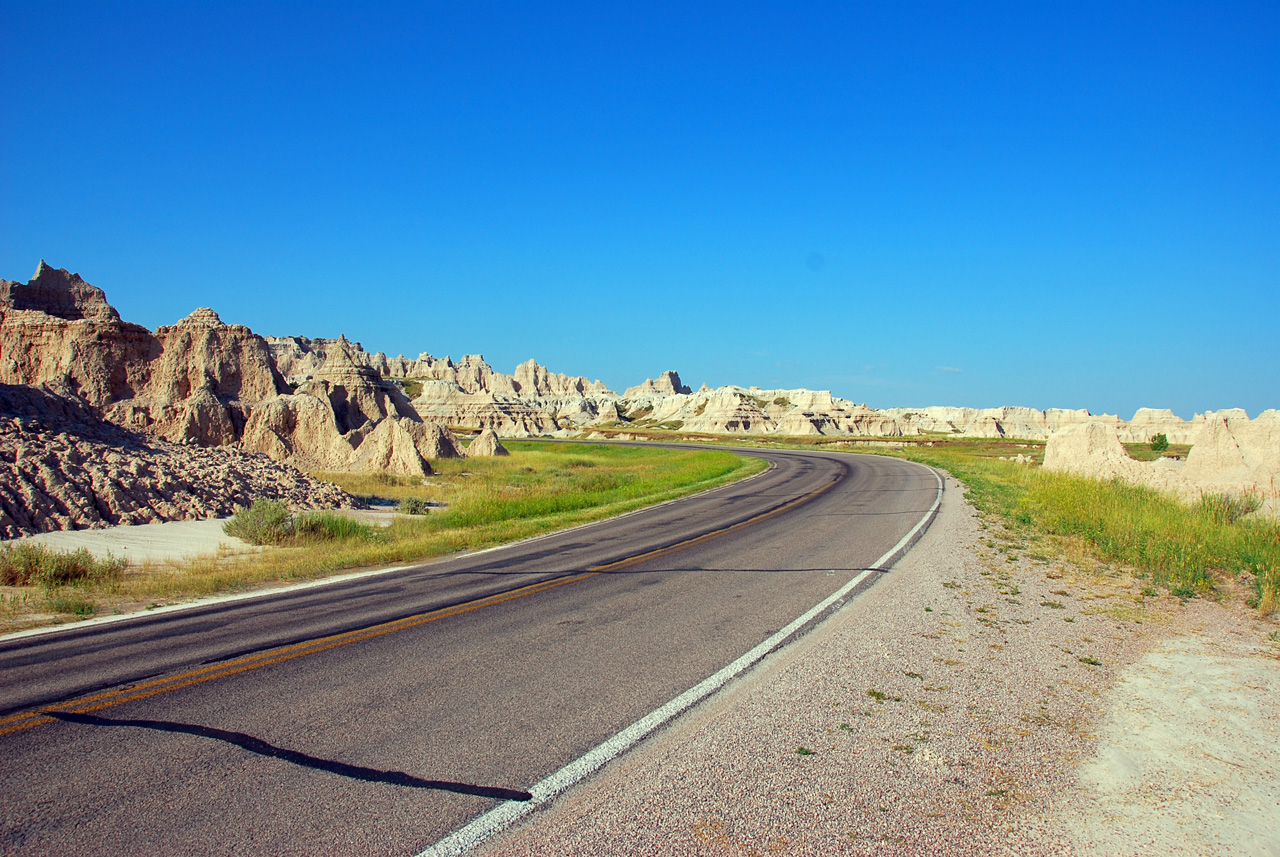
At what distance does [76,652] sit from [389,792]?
17.5ft

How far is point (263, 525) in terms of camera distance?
16.4m

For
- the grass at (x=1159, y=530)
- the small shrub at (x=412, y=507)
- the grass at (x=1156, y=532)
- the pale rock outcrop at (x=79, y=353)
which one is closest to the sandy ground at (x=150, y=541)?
the small shrub at (x=412, y=507)

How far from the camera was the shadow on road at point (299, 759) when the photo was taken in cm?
423

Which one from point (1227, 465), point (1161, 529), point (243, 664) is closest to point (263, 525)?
point (243, 664)

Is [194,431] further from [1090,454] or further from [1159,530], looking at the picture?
[1090,454]

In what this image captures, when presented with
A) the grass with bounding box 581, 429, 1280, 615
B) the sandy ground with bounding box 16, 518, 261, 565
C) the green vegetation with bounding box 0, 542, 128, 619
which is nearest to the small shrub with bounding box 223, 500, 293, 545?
the sandy ground with bounding box 16, 518, 261, 565

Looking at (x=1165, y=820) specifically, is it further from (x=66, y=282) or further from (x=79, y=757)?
(x=66, y=282)

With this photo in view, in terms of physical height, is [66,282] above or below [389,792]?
above

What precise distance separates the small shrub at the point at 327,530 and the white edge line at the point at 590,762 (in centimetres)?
1237

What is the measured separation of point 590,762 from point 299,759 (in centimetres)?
194

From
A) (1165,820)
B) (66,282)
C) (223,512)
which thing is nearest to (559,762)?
(1165,820)

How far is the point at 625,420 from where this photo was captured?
17112 cm

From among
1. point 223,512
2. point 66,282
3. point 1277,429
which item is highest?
point 66,282

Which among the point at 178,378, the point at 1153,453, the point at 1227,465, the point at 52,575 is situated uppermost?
the point at 178,378
